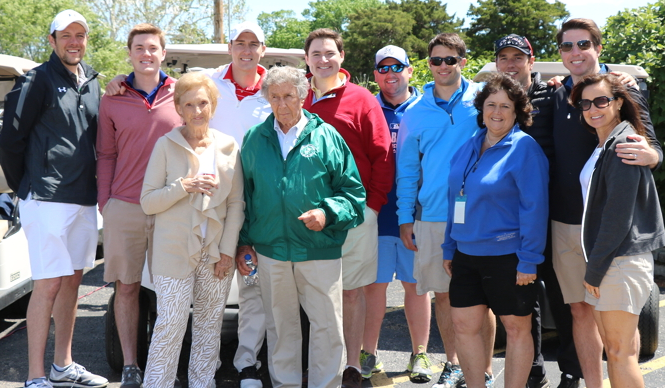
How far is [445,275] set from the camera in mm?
4176

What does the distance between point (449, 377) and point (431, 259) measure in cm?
84

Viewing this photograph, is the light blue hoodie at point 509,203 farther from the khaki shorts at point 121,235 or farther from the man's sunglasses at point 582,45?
the khaki shorts at point 121,235

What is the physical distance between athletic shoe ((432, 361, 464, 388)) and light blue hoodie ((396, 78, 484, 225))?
1046mm

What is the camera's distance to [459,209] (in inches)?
145

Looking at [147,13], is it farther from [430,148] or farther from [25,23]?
[430,148]

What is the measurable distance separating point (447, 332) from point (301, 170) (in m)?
1.59

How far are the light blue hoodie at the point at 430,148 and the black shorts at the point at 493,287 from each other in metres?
0.56

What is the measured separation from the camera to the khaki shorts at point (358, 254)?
4223mm

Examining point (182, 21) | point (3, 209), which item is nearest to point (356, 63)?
point (182, 21)

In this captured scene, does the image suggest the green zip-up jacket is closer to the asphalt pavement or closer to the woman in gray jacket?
the asphalt pavement

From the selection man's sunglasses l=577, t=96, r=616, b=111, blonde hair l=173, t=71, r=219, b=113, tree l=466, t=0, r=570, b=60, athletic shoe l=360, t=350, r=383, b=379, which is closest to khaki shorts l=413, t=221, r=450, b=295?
athletic shoe l=360, t=350, r=383, b=379

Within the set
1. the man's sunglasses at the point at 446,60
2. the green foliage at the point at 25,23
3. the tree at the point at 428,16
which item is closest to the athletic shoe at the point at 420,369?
the man's sunglasses at the point at 446,60

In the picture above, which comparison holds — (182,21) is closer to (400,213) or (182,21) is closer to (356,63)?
(356,63)

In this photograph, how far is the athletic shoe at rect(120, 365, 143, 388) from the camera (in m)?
4.10
